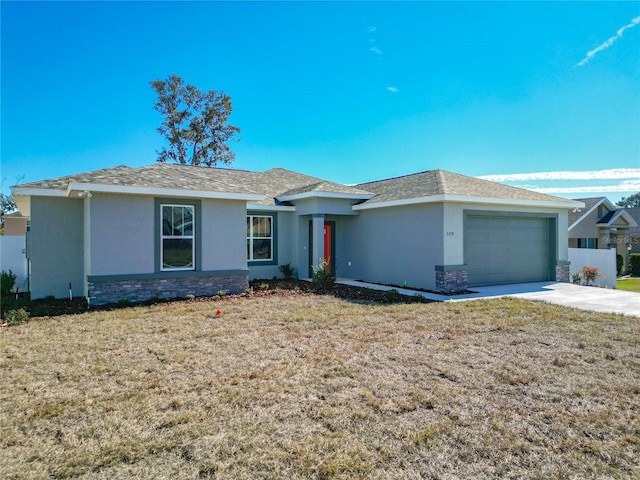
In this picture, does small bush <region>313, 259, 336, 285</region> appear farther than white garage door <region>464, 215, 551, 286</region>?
Yes

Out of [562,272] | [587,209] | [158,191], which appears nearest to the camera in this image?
[158,191]

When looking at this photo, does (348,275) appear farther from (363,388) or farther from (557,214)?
(363,388)

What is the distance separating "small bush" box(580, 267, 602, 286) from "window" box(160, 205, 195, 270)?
48.7 ft

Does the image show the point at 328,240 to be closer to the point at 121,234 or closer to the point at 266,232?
the point at 266,232

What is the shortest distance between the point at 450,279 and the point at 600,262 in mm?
8957

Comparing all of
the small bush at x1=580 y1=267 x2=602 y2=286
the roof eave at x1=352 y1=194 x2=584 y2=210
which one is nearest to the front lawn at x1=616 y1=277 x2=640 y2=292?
the small bush at x1=580 y1=267 x2=602 y2=286

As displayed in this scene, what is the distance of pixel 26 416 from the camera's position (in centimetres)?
382

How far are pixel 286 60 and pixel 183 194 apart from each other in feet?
29.1

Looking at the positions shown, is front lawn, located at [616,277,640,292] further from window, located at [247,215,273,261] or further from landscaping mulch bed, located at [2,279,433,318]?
window, located at [247,215,273,261]

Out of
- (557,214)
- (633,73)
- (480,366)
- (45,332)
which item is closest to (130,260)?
(45,332)

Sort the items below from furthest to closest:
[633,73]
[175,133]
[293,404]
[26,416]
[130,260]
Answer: [175,133], [633,73], [130,260], [293,404], [26,416]

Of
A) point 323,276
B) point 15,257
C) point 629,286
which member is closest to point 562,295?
point 323,276

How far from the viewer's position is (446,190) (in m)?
12.2

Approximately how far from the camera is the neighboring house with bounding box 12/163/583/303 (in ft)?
33.6
